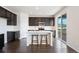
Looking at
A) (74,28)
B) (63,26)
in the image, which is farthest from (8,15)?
(74,28)

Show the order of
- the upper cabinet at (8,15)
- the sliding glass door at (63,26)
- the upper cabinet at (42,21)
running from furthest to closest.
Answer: the upper cabinet at (42,21) → the sliding glass door at (63,26) → the upper cabinet at (8,15)

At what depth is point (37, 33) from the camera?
343 inches

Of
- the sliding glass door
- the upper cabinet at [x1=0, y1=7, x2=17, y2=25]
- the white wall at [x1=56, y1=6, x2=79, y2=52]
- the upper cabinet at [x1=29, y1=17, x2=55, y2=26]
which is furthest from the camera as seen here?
the upper cabinet at [x1=29, y1=17, x2=55, y2=26]

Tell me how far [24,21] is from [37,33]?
184 inches

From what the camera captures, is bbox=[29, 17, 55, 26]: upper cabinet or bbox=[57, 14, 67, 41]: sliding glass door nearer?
bbox=[57, 14, 67, 41]: sliding glass door

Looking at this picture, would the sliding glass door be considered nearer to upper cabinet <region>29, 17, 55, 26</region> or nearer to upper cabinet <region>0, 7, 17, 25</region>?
upper cabinet <region>0, 7, 17, 25</region>

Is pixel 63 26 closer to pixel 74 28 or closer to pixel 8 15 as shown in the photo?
pixel 74 28

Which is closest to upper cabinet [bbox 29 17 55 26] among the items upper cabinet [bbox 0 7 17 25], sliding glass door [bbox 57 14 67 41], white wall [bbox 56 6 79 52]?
upper cabinet [bbox 0 7 17 25]

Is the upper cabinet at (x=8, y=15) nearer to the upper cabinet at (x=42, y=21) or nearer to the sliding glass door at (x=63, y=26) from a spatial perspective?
the upper cabinet at (x=42, y=21)

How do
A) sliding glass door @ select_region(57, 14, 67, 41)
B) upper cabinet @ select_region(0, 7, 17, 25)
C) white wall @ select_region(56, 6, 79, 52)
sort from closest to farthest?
white wall @ select_region(56, 6, 79, 52) < upper cabinet @ select_region(0, 7, 17, 25) < sliding glass door @ select_region(57, 14, 67, 41)

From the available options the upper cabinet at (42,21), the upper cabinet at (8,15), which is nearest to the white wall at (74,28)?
the upper cabinet at (8,15)

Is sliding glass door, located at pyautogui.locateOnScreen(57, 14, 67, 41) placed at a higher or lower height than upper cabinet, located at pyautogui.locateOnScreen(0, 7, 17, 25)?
lower

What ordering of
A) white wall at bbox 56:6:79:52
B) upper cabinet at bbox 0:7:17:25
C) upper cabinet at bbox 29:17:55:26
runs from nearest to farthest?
white wall at bbox 56:6:79:52
upper cabinet at bbox 0:7:17:25
upper cabinet at bbox 29:17:55:26
